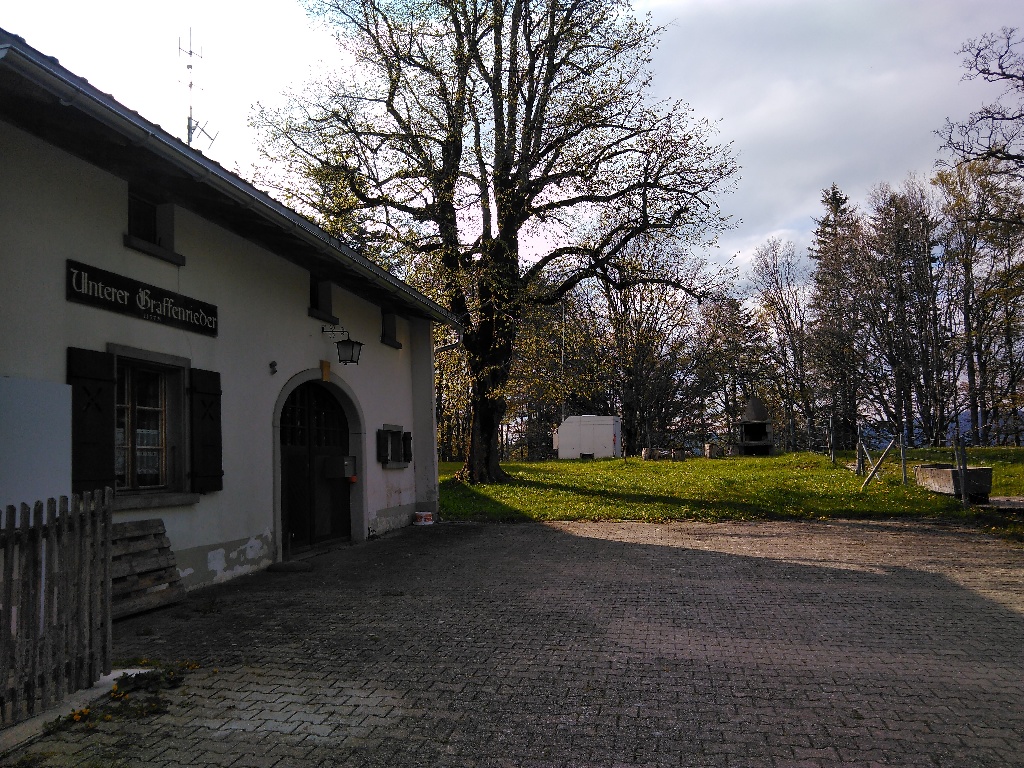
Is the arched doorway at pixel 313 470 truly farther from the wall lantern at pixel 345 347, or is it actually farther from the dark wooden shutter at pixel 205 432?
the dark wooden shutter at pixel 205 432

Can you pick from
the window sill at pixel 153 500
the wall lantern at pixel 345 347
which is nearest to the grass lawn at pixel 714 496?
the wall lantern at pixel 345 347

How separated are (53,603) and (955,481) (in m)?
15.1

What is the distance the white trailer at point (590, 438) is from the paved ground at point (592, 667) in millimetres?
27189

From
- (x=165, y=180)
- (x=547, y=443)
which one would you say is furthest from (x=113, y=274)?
(x=547, y=443)

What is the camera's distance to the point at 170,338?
26.8 feet

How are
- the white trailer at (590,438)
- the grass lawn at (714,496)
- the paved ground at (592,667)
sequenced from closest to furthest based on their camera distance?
the paved ground at (592,667), the grass lawn at (714,496), the white trailer at (590,438)

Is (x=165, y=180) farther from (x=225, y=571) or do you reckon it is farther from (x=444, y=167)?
(x=444, y=167)

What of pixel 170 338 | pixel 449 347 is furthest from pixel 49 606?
pixel 449 347

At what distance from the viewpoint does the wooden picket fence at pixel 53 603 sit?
13.9 feet

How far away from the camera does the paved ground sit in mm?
4027

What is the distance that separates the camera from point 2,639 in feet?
13.3

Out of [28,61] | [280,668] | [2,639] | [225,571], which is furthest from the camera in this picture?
[225,571]

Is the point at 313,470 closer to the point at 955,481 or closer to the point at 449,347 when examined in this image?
the point at 449,347

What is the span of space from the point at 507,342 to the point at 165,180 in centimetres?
1300
